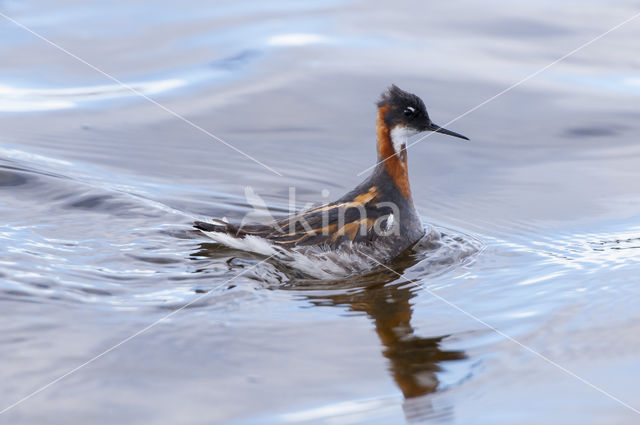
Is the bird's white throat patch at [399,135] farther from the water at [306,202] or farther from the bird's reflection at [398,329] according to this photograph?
the bird's reflection at [398,329]

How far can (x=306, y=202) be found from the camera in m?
7.11

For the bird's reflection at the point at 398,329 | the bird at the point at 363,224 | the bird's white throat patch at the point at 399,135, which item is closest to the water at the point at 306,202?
the bird's reflection at the point at 398,329

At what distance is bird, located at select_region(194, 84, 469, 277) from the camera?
6.06 meters

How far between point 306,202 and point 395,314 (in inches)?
84.8

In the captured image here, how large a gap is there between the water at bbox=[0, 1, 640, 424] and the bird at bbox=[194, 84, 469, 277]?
0.60 ft

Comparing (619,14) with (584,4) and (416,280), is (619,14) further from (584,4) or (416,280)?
(416,280)

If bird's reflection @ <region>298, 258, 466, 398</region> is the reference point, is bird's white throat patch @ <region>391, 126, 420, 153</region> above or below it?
above

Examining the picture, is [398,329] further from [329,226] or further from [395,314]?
[329,226]

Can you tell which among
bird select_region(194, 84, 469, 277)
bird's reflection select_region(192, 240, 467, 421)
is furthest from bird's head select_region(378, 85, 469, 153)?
bird's reflection select_region(192, 240, 467, 421)

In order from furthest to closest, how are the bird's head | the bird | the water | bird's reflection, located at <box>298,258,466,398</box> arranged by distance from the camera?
the bird's head → the bird → bird's reflection, located at <box>298,258,466,398</box> → the water

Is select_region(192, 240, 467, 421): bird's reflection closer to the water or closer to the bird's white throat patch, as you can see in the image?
the water

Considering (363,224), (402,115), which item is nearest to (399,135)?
(402,115)

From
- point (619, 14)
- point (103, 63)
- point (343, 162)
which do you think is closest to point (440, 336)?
point (343, 162)

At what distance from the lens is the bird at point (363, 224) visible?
6.06 m
